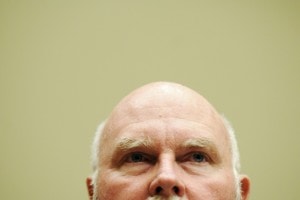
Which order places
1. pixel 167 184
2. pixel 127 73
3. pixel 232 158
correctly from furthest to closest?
1. pixel 127 73
2. pixel 232 158
3. pixel 167 184

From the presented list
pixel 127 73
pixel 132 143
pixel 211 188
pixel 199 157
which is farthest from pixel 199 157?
pixel 127 73

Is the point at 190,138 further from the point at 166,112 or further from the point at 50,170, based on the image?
the point at 50,170

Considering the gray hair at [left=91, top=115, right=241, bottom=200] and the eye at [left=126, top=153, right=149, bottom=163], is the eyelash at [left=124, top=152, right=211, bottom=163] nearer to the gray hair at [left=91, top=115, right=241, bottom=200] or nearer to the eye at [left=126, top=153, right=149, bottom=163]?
the eye at [left=126, top=153, right=149, bottom=163]

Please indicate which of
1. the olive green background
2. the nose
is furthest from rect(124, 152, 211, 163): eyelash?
the olive green background

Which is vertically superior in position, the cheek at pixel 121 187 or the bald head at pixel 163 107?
the bald head at pixel 163 107

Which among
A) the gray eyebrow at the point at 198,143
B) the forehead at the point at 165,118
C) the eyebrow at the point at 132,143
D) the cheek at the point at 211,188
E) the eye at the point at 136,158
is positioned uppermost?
the forehead at the point at 165,118

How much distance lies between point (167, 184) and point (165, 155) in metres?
0.11

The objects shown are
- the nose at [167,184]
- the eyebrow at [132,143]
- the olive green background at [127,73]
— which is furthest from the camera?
the olive green background at [127,73]

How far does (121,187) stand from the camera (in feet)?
3.29

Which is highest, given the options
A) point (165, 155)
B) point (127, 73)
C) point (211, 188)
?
point (127, 73)

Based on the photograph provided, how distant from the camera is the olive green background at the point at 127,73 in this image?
1.39 m

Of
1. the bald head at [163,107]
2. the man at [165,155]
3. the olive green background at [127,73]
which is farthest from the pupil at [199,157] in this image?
the olive green background at [127,73]

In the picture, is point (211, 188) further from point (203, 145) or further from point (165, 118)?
point (165, 118)

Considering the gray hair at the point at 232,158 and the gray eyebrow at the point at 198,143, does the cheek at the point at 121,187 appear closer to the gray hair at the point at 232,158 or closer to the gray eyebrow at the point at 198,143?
the gray hair at the point at 232,158
